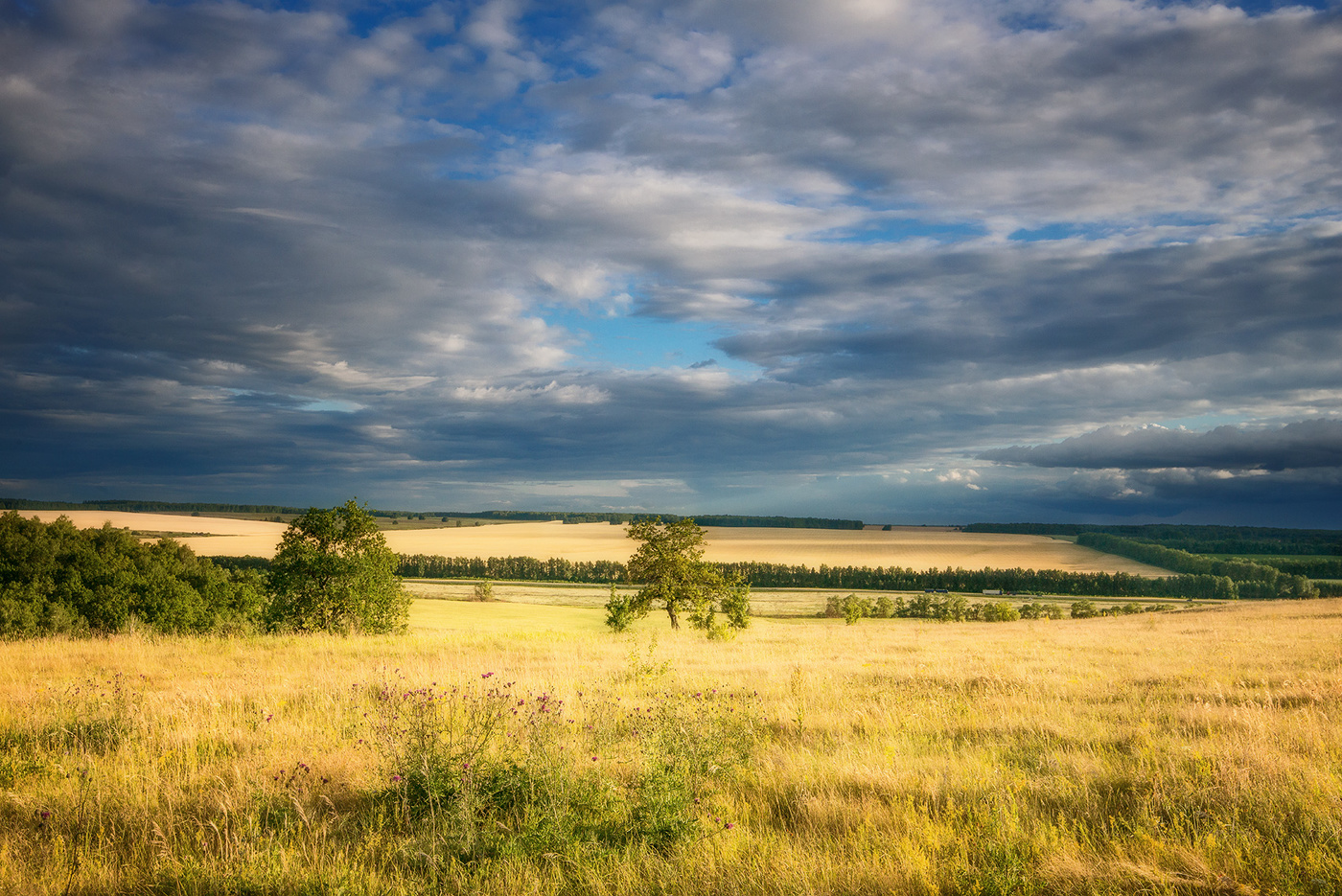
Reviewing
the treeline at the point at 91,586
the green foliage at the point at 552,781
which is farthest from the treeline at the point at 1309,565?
the treeline at the point at 91,586

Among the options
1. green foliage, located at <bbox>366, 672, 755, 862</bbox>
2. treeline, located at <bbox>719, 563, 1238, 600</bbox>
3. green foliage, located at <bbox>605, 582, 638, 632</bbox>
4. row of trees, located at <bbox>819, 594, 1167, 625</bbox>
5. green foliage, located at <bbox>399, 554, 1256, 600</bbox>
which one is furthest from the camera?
green foliage, located at <bbox>399, 554, 1256, 600</bbox>

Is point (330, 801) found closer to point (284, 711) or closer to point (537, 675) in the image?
point (284, 711)

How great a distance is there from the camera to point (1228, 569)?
440 ft

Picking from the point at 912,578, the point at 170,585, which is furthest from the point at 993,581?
the point at 170,585

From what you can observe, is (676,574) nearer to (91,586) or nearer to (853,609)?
(91,586)

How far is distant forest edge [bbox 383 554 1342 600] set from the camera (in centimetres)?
12600

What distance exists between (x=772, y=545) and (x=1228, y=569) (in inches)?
3524

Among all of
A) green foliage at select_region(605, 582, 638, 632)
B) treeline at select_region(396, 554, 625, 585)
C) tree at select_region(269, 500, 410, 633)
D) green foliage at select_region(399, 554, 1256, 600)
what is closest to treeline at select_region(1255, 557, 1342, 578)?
green foliage at select_region(399, 554, 1256, 600)

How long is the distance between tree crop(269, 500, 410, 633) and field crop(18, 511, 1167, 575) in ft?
318

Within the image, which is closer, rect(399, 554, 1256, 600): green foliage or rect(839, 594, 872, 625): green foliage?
rect(839, 594, 872, 625): green foliage

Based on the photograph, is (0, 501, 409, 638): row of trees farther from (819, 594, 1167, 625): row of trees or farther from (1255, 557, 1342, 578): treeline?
(1255, 557, 1342, 578): treeline

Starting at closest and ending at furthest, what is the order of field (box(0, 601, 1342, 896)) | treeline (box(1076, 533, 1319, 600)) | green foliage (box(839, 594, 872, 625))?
1. field (box(0, 601, 1342, 896))
2. green foliage (box(839, 594, 872, 625))
3. treeline (box(1076, 533, 1319, 600))

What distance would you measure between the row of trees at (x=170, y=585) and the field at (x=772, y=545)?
87.3 m

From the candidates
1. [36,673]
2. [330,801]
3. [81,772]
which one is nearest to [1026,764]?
[330,801]
